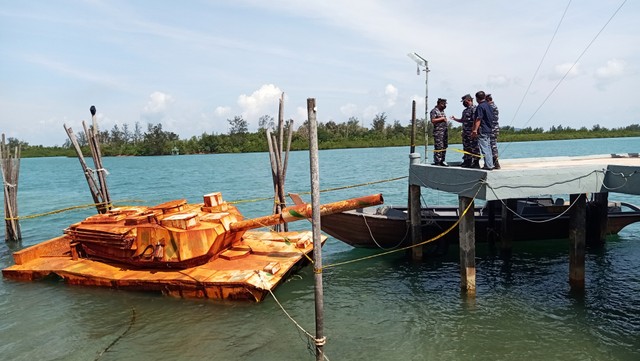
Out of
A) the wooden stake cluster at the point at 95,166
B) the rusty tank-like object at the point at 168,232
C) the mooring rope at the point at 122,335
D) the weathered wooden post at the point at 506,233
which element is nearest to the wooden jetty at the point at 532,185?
the rusty tank-like object at the point at 168,232

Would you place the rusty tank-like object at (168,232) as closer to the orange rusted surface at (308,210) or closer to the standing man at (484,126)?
the orange rusted surface at (308,210)

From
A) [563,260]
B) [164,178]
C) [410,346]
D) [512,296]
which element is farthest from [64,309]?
[164,178]

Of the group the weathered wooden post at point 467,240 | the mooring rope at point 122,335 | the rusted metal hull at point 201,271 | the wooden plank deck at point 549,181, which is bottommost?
the mooring rope at point 122,335

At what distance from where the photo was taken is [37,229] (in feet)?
81.1

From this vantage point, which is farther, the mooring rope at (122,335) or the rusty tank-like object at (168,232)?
the rusty tank-like object at (168,232)

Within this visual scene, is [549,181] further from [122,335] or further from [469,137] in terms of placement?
[122,335]

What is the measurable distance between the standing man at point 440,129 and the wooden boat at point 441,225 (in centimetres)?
242

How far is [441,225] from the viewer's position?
1550cm

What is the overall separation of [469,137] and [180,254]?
7.95 m

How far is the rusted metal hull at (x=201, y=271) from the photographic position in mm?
11523

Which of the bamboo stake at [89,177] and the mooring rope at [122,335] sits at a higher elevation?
the bamboo stake at [89,177]

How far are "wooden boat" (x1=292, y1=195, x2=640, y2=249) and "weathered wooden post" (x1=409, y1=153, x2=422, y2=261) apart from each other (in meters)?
0.58

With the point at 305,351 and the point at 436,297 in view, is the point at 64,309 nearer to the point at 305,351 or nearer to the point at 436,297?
the point at 305,351

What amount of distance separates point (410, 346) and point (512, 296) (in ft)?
12.5
